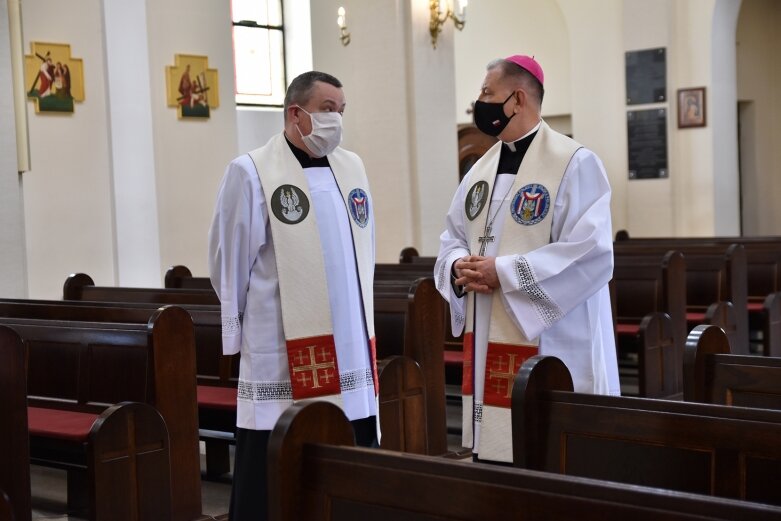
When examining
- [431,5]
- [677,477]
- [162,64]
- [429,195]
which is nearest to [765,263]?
[429,195]

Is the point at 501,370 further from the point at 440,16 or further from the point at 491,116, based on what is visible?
the point at 440,16

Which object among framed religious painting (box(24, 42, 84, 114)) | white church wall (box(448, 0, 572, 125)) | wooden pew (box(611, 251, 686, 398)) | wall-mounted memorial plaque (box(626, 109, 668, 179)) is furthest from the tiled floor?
white church wall (box(448, 0, 572, 125))

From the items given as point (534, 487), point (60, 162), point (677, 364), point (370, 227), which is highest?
Result: point (60, 162)

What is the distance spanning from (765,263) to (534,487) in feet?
26.7

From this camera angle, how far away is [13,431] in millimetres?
3562

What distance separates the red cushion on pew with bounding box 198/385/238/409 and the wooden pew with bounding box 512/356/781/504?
117 inches

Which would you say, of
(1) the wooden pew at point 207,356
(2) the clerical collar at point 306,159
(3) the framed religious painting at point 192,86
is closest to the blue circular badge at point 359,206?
(2) the clerical collar at point 306,159

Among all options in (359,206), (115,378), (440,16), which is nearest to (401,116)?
(440,16)

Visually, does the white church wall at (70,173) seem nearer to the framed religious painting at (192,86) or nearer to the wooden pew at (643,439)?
the framed religious painting at (192,86)

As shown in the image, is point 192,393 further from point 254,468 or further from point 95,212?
point 95,212

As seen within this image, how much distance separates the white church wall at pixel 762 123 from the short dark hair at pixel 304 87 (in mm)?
13846

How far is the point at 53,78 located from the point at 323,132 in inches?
234

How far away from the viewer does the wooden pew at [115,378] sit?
4.55 meters

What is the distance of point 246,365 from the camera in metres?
3.48
